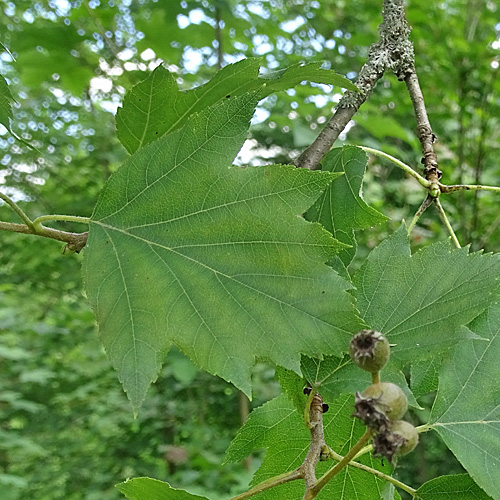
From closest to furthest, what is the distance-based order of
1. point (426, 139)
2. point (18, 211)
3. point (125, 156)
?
point (18, 211) → point (426, 139) → point (125, 156)

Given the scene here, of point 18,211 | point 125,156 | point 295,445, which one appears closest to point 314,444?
point 295,445

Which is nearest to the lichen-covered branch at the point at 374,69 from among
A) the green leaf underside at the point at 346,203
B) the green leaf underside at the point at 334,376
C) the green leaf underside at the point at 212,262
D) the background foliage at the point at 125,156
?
the green leaf underside at the point at 346,203

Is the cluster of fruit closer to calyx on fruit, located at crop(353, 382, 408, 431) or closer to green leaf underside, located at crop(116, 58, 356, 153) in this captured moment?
calyx on fruit, located at crop(353, 382, 408, 431)

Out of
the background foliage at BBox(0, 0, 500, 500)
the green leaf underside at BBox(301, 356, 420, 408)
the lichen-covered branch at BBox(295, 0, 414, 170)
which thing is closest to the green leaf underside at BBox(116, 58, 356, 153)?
the lichen-covered branch at BBox(295, 0, 414, 170)

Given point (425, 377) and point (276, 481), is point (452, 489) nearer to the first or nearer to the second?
point (425, 377)

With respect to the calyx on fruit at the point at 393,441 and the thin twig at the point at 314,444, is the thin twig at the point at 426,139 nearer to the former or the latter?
the thin twig at the point at 314,444

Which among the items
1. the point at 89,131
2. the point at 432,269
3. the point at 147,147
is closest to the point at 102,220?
the point at 147,147
